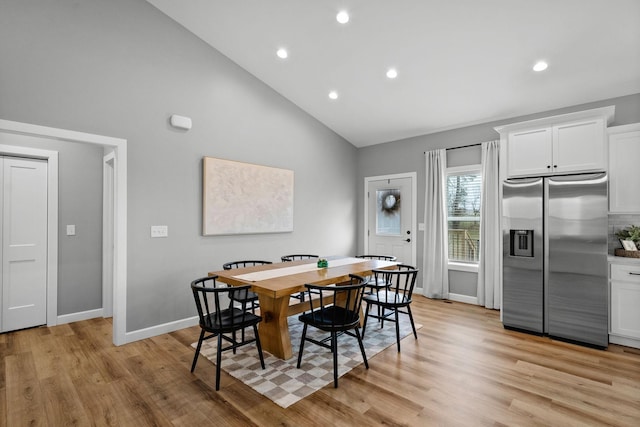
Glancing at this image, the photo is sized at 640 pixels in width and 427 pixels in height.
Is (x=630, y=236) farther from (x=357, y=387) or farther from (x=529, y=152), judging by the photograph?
(x=357, y=387)

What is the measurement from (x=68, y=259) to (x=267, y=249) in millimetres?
2497

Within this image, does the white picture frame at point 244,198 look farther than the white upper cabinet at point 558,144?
Yes

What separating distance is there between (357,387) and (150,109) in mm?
3527

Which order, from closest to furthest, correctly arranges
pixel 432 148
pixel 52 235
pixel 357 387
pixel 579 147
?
1. pixel 357 387
2. pixel 579 147
3. pixel 52 235
4. pixel 432 148

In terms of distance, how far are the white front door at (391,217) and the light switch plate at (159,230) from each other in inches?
147

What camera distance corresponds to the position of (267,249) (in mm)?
4754

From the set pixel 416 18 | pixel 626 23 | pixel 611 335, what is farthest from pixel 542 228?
pixel 416 18

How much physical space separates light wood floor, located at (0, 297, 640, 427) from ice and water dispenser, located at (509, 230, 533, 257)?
37.9 inches

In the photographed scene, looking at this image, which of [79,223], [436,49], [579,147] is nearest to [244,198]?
[79,223]

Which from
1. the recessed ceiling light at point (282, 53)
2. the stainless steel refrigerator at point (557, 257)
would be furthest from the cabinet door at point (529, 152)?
the recessed ceiling light at point (282, 53)

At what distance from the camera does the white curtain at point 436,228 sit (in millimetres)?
5098

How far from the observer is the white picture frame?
13.2 ft

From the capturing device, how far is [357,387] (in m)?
2.45

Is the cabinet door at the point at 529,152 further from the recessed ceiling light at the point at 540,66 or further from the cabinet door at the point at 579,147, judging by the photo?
the recessed ceiling light at the point at 540,66
